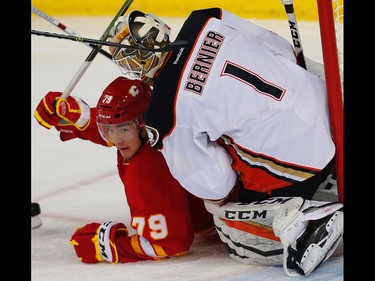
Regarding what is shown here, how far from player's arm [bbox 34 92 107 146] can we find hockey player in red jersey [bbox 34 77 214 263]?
0.20 m

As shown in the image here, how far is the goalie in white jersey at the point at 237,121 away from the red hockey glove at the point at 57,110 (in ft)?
1.22

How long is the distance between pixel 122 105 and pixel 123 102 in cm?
1

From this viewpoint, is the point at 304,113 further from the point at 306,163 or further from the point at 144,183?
the point at 144,183

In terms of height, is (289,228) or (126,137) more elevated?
(126,137)

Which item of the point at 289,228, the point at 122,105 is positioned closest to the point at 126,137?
the point at 122,105

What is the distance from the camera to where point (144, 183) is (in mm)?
2562

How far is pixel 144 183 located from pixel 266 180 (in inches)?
14.6

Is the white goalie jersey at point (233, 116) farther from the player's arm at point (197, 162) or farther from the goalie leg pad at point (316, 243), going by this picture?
the goalie leg pad at point (316, 243)

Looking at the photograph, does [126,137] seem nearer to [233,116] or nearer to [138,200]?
[138,200]

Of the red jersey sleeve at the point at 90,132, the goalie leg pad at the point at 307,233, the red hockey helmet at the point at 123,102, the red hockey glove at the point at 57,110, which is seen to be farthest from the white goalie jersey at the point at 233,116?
the red jersey sleeve at the point at 90,132

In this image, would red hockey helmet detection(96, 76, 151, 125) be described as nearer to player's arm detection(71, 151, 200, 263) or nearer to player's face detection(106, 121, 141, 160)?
player's face detection(106, 121, 141, 160)

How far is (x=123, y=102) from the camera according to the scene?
2.58 meters

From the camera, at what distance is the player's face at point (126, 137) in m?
2.60
